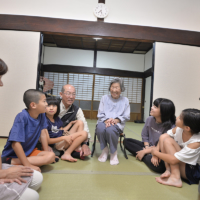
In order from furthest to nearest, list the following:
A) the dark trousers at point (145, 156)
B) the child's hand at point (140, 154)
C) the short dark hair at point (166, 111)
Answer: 1. the child's hand at point (140, 154)
2. the short dark hair at point (166, 111)
3. the dark trousers at point (145, 156)

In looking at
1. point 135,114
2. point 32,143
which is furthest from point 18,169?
point 135,114

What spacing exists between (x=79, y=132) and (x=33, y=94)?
868 millimetres

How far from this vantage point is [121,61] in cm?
716

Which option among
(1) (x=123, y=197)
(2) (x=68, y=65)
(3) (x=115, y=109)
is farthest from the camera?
(2) (x=68, y=65)

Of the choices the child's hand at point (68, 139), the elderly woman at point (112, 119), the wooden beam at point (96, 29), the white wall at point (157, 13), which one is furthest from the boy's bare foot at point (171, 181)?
the white wall at point (157, 13)

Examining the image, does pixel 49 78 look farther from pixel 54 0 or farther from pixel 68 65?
pixel 54 0

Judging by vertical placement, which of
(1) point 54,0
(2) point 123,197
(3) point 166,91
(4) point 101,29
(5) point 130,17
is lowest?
(2) point 123,197

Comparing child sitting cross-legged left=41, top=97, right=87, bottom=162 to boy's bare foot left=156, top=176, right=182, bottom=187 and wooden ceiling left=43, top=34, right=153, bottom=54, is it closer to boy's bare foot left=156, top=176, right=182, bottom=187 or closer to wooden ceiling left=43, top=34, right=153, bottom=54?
boy's bare foot left=156, top=176, right=182, bottom=187

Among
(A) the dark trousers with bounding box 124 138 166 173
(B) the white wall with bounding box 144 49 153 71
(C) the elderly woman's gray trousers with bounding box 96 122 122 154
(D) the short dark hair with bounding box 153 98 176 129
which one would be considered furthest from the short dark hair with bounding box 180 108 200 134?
(B) the white wall with bounding box 144 49 153 71

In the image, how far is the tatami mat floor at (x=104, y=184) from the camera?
128cm

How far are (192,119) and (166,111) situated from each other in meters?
0.50

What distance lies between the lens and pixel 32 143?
1576 mm

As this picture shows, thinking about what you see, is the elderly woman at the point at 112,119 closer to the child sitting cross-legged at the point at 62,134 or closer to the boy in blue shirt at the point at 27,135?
the child sitting cross-legged at the point at 62,134

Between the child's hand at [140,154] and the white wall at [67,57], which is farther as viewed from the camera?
the white wall at [67,57]
